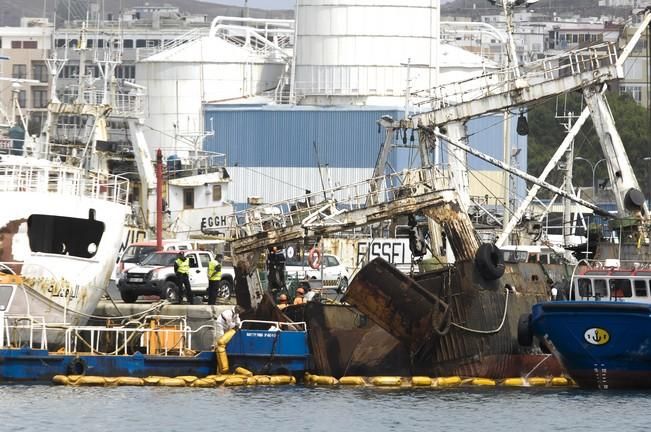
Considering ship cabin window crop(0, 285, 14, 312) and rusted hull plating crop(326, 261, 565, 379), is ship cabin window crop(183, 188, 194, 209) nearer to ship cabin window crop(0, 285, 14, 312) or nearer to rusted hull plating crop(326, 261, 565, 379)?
rusted hull plating crop(326, 261, 565, 379)

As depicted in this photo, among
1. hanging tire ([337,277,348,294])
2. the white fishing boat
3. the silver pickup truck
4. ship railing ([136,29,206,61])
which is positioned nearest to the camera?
the white fishing boat

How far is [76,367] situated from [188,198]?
1491 inches

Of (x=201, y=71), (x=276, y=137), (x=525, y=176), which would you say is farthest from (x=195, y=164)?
(x=525, y=176)

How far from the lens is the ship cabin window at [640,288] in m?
41.8

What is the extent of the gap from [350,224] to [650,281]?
7232mm

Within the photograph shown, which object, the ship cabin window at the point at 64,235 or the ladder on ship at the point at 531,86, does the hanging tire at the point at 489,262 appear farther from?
the ship cabin window at the point at 64,235

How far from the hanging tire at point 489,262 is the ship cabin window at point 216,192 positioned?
38.1 m

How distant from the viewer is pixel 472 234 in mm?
41875

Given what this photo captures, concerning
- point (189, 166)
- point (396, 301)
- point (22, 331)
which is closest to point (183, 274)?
point (22, 331)

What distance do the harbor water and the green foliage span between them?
290ft

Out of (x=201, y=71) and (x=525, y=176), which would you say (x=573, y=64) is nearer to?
(x=525, y=176)

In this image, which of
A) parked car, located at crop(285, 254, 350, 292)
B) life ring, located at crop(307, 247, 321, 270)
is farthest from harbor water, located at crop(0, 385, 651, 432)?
parked car, located at crop(285, 254, 350, 292)

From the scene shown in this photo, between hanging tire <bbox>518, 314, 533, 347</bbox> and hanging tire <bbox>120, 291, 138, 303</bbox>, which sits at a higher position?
hanging tire <bbox>120, 291, 138, 303</bbox>

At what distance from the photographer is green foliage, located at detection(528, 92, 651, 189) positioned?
438 ft
